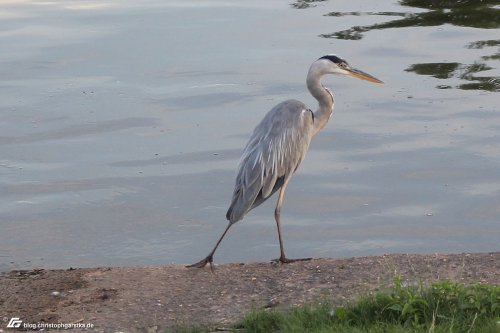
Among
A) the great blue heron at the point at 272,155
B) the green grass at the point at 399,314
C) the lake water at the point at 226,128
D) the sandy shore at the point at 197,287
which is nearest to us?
the green grass at the point at 399,314

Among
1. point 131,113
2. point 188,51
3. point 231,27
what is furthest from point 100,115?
point 231,27

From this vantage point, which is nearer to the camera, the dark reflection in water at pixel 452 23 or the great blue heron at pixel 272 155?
the great blue heron at pixel 272 155

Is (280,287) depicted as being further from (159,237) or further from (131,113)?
(131,113)

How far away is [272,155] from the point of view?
26.6ft

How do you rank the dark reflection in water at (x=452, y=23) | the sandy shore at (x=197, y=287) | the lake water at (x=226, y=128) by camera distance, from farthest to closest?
the dark reflection in water at (x=452, y=23), the lake water at (x=226, y=128), the sandy shore at (x=197, y=287)

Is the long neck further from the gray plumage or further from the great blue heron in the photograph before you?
the gray plumage

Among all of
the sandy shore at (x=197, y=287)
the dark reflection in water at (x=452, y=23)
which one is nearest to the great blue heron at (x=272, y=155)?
the sandy shore at (x=197, y=287)

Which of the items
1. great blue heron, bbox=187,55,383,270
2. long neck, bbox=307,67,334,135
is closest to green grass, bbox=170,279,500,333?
great blue heron, bbox=187,55,383,270

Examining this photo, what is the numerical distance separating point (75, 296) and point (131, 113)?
5.01 m

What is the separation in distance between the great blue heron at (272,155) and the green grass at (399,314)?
180 centimetres

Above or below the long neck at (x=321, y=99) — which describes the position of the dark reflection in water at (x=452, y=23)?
below

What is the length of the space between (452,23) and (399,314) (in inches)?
394

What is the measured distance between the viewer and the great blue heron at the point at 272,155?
7938mm

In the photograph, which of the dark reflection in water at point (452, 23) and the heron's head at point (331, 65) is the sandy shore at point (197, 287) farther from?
the dark reflection in water at point (452, 23)
